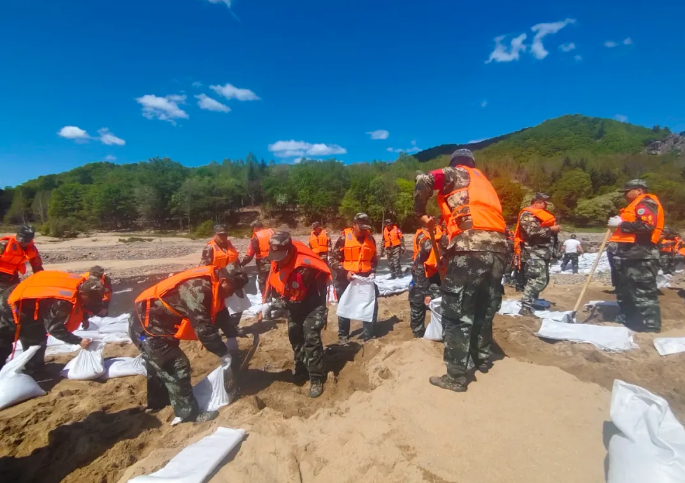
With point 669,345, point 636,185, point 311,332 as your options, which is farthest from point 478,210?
point 636,185

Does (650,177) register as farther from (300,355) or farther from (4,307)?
A: (4,307)

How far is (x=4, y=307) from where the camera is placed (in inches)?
148

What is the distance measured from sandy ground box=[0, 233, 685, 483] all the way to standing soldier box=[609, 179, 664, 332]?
41cm

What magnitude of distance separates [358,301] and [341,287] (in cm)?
83

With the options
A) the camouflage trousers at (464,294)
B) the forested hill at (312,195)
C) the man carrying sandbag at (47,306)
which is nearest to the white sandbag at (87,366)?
the man carrying sandbag at (47,306)

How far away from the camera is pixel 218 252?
5762mm

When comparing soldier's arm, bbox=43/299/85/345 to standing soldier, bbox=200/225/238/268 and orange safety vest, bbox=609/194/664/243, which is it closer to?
standing soldier, bbox=200/225/238/268

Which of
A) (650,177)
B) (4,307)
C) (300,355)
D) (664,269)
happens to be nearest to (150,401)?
(300,355)

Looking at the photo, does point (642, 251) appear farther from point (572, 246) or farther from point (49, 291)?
point (572, 246)

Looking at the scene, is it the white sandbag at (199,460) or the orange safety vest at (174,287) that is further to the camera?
the orange safety vest at (174,287)

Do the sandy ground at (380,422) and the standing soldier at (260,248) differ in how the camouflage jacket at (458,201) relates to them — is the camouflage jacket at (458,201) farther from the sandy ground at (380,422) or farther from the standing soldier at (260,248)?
the standing soldier at (260,248)

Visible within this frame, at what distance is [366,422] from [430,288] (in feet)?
7.34

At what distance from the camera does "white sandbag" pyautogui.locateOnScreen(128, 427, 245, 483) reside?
193 cm

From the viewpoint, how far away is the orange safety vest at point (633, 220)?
13.8ft
